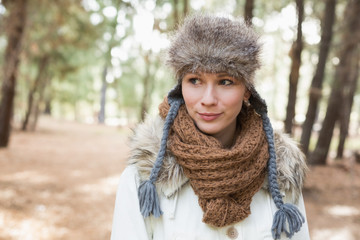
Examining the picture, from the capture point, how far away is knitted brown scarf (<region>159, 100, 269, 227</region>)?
5.20 ft

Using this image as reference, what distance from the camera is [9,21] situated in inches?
269

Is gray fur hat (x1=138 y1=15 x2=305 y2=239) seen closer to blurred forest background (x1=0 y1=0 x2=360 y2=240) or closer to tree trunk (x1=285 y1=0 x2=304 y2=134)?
blurred forest background (x1=0 y1=0 x2=360 y2=240)

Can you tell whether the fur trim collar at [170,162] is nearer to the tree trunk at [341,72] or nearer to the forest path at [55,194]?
the forest path at [55,194]

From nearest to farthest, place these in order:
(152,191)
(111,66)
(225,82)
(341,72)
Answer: (152,191), (225,82), (341,72), (111,66)

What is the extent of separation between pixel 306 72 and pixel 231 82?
81.7 ft

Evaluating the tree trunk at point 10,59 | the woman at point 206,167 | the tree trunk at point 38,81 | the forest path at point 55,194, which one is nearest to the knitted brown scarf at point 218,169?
the woman at point 206,167

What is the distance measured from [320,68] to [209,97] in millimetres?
6257

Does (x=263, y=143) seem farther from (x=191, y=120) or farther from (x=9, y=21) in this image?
(x=9, y=21)

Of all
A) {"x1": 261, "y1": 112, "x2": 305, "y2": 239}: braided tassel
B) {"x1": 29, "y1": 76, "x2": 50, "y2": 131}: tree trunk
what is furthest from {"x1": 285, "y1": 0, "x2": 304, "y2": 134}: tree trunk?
{"x1": 29, "y1": 76, "x2": 50, "y2": 131}: tree trunk

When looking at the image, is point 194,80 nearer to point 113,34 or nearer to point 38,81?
point 113,34

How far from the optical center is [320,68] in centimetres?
707

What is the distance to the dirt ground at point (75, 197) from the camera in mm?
4812

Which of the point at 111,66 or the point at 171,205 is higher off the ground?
the point at 111,66

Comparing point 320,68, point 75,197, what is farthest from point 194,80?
point 320,68
